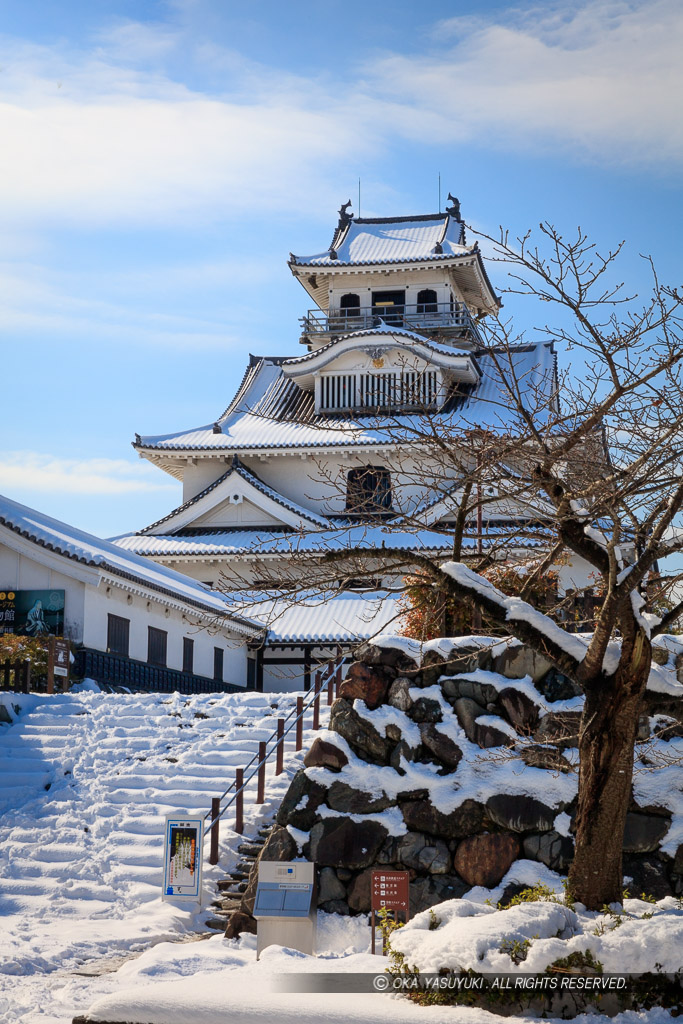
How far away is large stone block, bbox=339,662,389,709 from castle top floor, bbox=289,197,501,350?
94.5ft

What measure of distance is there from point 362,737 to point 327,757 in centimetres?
55

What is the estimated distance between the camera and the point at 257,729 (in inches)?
784

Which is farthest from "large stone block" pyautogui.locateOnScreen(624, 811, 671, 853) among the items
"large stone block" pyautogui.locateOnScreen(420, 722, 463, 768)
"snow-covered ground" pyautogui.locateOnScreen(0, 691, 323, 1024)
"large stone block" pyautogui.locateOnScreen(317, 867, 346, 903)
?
"snow-covered ground" pyautogui.locateOnScreen(0, 691, 323, 1024)

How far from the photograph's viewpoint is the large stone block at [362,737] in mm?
14898

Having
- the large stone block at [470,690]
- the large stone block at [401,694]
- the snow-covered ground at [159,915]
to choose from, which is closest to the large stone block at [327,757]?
the large stone block at [401,694]

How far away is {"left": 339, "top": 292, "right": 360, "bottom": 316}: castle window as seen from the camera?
150 feet

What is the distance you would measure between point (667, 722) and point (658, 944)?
6.11 metres

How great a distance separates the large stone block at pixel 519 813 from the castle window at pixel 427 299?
3284 cm

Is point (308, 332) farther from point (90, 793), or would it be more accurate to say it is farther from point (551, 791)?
point (551, 791)

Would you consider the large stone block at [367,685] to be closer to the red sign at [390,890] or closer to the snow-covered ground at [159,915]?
the snow-covered ground at [159,915]

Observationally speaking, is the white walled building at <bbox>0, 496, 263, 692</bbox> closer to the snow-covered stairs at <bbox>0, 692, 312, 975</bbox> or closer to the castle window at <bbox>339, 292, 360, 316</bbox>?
the snow-covered stairs at <bbox>0, 692, 312, 975</bbox>

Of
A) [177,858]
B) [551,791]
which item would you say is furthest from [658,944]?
[177,858]

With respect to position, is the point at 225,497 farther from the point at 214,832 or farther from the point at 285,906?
the point at 285,906

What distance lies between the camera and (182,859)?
46.3ft
